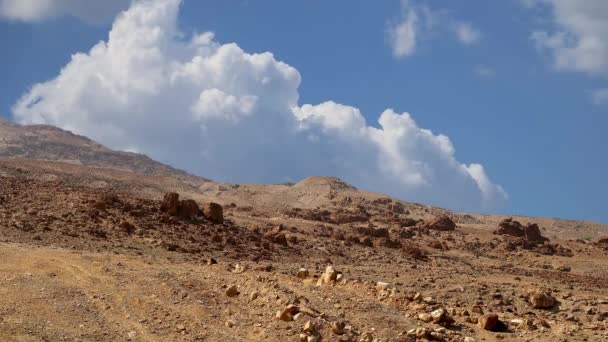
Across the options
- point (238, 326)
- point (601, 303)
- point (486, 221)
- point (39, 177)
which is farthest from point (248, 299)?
point (486, 221)

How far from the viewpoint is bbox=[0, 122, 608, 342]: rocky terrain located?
37.9 feet

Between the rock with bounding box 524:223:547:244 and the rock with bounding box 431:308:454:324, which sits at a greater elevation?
the rock with bounding box 524:223:547:244

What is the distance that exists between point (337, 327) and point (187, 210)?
15.9m

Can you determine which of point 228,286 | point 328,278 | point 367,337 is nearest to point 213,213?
point 328,278

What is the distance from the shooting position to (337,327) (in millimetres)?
11516

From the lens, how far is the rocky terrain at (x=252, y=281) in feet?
37.9

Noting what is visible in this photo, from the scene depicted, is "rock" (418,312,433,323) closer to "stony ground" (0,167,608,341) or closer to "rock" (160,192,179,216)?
"stony ground" (0,167,608,341)

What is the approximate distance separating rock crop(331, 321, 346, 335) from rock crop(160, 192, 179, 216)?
1539cm

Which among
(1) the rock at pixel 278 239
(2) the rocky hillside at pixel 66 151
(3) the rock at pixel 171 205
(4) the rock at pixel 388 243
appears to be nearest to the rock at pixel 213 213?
(3) the rock at pixel 171 205

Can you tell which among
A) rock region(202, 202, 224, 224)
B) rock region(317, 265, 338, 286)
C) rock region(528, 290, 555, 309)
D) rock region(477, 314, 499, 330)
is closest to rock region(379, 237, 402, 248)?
rock region(202, 202, 224, 224)

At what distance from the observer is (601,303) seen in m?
16.6

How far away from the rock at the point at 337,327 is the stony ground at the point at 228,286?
0.03 meters

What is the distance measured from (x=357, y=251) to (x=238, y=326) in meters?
17.2

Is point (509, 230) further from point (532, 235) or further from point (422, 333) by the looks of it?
point (422, 333)
